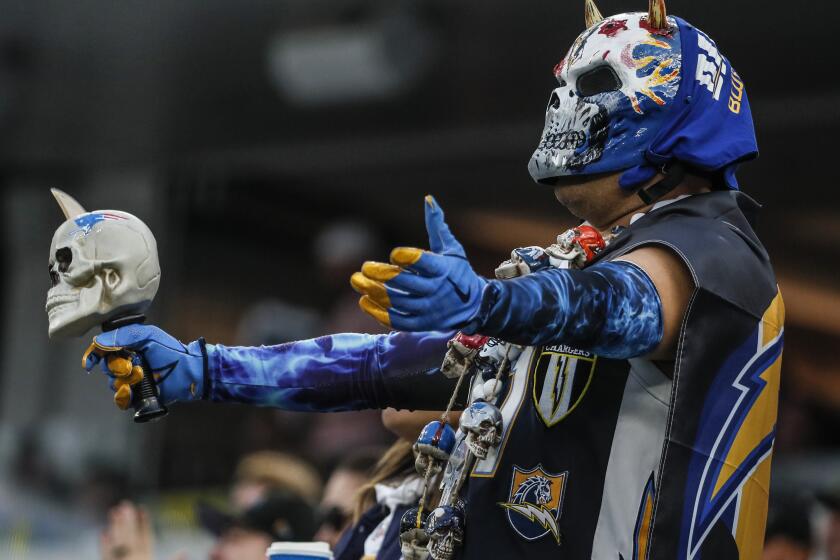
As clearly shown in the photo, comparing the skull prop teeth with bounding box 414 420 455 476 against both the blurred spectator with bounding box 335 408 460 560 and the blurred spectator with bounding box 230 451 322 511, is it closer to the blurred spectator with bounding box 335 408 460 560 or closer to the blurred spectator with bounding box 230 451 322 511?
the blurred spectator with bounding box 335 408 460 560

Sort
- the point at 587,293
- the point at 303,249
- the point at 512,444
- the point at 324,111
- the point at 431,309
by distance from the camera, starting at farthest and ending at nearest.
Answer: the point at 303,249 < the point at 324,111 < the point at 512,444 < the point at 587,293 < the point at 431,309

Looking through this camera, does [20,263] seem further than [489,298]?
Yes

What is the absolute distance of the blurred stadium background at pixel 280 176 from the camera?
20.5 ft

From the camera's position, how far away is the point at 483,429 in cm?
225

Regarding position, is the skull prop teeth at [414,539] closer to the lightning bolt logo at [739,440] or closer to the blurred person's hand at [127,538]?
the lightning bolt logo at [739,440]

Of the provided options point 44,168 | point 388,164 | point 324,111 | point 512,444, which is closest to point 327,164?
point 388,164

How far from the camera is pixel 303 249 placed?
31.7ft

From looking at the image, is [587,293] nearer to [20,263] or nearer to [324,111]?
[324,111]

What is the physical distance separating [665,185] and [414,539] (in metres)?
0.74

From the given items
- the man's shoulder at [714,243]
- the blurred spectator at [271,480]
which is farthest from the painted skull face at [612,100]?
the blurred spectator at [271,480]

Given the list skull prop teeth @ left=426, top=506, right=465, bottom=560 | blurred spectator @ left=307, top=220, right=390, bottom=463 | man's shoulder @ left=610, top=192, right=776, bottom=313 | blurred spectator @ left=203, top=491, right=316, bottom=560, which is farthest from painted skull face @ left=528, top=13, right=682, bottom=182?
blurred spectator @ left=307, top=220, right=390, bottom=463

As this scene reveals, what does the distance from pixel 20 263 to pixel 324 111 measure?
8.98ft

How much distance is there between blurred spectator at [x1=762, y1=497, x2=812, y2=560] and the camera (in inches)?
157

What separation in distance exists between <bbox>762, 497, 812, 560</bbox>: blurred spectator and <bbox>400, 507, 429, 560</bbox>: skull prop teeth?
1898 millimetres
